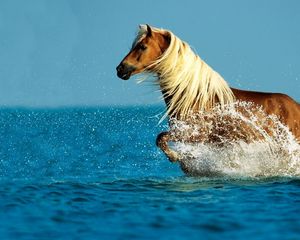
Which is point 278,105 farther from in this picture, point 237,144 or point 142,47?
point 142,47

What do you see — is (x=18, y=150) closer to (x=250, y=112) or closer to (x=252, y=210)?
(x=250, y=112)

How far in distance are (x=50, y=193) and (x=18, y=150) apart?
1530 centimetres

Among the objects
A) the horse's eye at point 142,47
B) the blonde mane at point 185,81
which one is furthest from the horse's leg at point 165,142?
the horse's eye at point 142,47

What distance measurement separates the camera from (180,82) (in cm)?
1237

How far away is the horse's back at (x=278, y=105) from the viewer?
12703mm

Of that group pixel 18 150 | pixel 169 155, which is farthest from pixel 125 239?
pixel 18 150

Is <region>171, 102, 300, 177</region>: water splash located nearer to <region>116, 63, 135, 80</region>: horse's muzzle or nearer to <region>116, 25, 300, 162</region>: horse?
<region>116, 25, 300, 162</region>: horse

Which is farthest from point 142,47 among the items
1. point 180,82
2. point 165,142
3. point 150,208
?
point 150,208

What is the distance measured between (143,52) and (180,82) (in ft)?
2.33

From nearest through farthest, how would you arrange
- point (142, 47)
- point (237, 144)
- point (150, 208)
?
point (150, 208), point (142, 47), point (237, 144)

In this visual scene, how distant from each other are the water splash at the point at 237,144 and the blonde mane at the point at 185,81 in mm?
153

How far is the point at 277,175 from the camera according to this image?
13078 mm

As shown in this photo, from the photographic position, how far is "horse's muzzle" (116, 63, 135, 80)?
40.2 feet

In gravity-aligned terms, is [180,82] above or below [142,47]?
below
